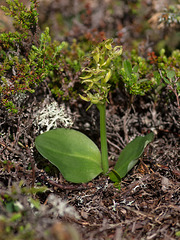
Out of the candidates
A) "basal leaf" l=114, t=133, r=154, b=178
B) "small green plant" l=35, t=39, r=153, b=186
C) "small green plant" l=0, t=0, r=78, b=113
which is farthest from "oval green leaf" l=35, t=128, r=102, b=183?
"small green plant" l=0, t=0, r=78, b=113

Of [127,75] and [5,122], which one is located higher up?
[127,75]

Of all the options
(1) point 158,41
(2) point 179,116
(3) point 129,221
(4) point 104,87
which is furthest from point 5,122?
(1) point 158,41

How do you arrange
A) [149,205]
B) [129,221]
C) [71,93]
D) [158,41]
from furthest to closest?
[158,41], [71,93], [149,205], [129,221]

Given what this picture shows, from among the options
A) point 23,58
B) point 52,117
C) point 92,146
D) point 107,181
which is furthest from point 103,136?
point 23,58

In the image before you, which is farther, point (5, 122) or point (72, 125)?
point (72, 125)

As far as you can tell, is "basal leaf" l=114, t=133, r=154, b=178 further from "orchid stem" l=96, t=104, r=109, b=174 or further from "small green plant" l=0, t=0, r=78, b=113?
"small green plant" l=0, t=0, r=78, b=113

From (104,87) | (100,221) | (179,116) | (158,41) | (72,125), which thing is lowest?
(100,221)

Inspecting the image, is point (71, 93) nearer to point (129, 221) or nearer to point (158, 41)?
point (129, 221)
